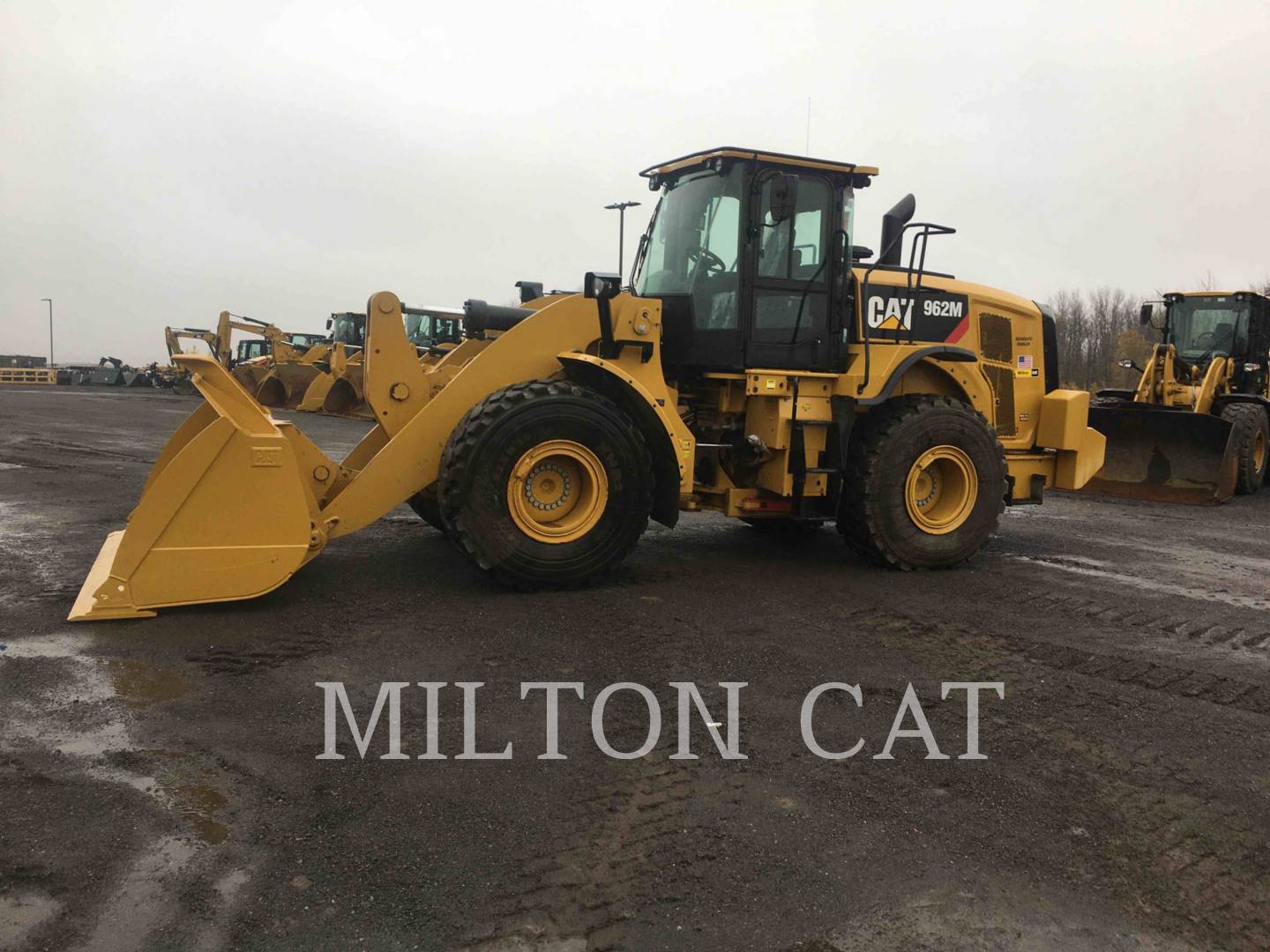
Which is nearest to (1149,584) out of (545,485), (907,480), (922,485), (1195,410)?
(922,485)

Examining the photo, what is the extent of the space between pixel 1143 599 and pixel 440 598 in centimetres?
454

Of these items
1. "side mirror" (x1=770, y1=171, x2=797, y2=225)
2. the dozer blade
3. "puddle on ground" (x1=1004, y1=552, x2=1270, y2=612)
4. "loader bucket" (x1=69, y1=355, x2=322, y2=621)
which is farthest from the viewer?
the dozer blade

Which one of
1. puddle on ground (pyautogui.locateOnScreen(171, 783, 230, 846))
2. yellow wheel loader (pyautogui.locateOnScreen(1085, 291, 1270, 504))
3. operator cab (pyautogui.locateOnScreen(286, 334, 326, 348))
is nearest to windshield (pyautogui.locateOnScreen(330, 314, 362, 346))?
operator cab (pyautogui.locateOnScreen(286, 334, 326, 348))

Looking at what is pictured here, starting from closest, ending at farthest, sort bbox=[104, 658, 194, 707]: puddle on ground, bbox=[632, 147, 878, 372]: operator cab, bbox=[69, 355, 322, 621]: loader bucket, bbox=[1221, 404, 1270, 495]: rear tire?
bbox=[104, 658, 194, 707]: puddle on ground → bbox=[69, 355, 322, 621]: loader bucket → bbox=[632, 147, 878, 372]: operator cab → bbox=[1221, 404, 1270, 495]: rear tire

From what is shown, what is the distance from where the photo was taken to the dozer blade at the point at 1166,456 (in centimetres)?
1140

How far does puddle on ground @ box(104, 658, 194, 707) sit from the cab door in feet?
13.4

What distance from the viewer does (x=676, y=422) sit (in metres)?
6.19

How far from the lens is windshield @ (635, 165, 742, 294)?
6.52m

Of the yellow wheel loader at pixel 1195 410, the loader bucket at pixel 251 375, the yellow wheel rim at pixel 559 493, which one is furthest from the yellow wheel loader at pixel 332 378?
the yellow wheel rim at pixel 559 493

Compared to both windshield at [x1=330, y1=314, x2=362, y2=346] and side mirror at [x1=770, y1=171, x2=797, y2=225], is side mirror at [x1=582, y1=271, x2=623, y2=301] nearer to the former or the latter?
side mirror at [x1=770, y1=171, x2=797, y2=225]

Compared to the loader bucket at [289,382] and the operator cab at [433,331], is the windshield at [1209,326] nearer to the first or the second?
the operator cab at [433,331]

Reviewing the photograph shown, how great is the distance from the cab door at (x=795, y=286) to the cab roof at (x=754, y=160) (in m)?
0.10

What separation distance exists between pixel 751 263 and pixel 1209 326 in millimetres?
11164

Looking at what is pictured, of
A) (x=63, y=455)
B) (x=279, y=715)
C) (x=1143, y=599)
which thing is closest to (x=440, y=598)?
(x=279, y=715)
